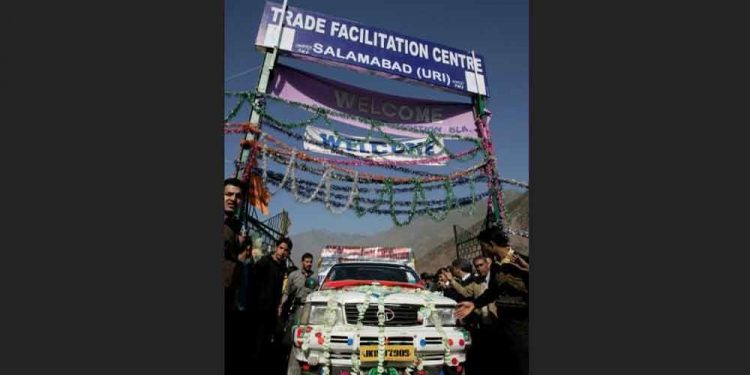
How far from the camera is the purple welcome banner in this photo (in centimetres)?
841

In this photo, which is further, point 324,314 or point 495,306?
point 495,306

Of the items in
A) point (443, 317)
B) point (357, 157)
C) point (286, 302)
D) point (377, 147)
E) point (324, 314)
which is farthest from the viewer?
point (377, 147)

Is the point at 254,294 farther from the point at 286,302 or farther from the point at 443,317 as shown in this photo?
the point at 443,317

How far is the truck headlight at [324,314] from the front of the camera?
598 cm

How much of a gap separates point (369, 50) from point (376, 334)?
462 cm

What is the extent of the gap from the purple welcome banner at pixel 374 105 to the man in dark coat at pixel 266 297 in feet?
7.70

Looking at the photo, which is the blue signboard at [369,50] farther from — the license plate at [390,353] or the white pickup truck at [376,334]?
the license plate at [390,353]

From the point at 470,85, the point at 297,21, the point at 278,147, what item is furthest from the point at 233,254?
the point at 470,85

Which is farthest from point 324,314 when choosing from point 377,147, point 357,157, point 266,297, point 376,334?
point 377,147

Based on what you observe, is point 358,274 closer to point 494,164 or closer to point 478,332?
point 478,332

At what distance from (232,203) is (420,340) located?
3264 millimetres

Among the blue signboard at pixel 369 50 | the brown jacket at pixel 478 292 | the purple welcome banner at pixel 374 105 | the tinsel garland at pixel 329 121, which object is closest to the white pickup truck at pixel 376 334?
the brown jacket at pixel 478 292

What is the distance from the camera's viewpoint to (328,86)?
28.2 feet

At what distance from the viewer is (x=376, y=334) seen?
5.80 meters
